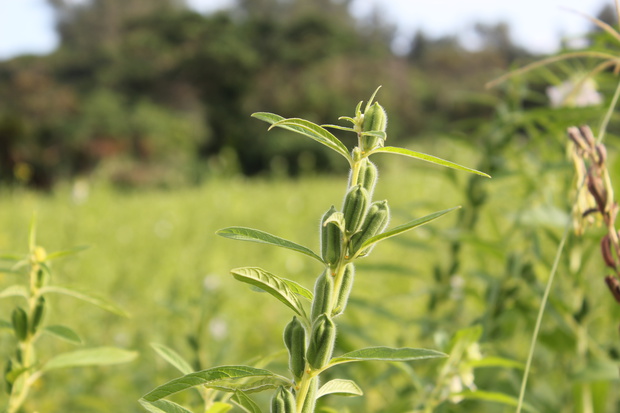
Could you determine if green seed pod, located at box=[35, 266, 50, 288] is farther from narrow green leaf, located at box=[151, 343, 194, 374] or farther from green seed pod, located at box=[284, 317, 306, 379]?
green seed pod, located at box=[284, 317, 306, 379]

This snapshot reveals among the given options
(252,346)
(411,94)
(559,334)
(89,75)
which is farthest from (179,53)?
(559,334)

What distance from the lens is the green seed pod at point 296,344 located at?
295mm

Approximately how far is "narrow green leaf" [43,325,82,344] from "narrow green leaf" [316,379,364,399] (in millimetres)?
191

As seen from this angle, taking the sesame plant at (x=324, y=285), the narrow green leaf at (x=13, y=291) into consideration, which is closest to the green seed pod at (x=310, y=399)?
the sesame plant at (x=324, y=285)

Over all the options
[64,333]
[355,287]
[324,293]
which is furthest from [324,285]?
[355,287]

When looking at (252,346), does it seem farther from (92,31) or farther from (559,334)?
(92,31)

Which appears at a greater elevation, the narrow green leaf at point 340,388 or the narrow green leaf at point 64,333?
the narrow green leaf at point 340,388

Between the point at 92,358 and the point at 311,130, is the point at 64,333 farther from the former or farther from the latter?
the point at 311,130

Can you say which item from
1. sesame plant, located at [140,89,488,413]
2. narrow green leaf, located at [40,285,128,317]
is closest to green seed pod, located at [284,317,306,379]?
sesame plant, located at [140,89,488,413]

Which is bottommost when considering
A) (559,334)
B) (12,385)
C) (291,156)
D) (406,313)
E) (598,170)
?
(291,156)

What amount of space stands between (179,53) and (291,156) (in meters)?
3.97

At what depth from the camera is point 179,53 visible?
485 inches

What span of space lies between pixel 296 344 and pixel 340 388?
0.04 meters

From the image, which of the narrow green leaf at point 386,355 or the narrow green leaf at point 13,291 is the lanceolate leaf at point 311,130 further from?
the narrow green leaf at point 13,291
